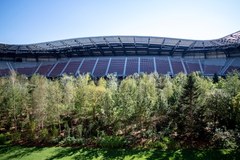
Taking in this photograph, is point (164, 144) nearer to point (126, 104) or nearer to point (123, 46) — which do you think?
point (126, 104)

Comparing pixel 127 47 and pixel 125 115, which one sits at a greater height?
pixel 127 47

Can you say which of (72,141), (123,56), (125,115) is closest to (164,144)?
(125,115)

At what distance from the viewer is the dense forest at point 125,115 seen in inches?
902

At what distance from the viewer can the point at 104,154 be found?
21.3 m

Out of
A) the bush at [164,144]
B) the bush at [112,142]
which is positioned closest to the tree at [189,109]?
the bush at [164,144]

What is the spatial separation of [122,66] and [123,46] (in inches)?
218

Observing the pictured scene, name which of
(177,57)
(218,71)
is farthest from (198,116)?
(177,57)

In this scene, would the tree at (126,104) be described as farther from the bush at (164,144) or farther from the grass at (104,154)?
the grass at (104,154)

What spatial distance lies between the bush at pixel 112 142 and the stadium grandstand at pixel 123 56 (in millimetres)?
37922

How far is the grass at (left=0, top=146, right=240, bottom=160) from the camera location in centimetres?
1967

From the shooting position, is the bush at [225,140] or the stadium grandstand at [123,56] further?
the stadium grandstand at [123,56]

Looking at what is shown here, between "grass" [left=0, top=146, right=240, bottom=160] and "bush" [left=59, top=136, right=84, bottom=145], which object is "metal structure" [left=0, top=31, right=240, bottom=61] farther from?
"grass" [left=0, top=146, right=240, bottom=160]

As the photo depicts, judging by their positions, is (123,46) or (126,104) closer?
(126,104)

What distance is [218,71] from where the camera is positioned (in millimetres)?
59062
